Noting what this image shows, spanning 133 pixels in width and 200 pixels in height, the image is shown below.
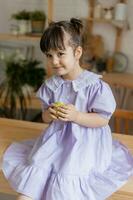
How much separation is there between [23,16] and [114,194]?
1.94m

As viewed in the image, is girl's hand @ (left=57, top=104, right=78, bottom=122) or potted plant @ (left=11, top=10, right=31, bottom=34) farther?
potted plant @ (left=11, top=10, right=31, bottom=34)

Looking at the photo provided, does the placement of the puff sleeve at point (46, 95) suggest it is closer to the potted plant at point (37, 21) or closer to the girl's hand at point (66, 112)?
the girl's hand at point (66, 112)

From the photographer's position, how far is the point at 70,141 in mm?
1056

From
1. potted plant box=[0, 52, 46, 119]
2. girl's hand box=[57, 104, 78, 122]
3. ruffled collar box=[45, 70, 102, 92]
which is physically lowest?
potted plant box=[0, 52, 46, 119]

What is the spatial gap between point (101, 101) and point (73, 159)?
197 millimetres

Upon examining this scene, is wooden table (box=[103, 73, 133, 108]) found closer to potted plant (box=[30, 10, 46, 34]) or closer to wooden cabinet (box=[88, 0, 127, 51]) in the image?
wooden cabinet (box=[88, 0, 127, 51])

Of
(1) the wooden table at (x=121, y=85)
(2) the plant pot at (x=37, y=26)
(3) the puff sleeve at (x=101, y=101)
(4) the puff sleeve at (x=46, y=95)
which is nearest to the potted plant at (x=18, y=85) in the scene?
(2) the plant pot at (x=37, y=26)

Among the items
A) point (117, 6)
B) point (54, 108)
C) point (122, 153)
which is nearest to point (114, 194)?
point (122, 153)

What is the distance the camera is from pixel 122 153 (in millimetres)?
1168

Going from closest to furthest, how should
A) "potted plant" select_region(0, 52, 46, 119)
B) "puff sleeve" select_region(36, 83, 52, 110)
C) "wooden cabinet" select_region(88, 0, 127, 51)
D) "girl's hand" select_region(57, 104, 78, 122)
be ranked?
1. "girl's hand" select_region(57, 104, 78, 122)
2. "puff sleeve" select_region(36, 83, 52, 110)
3. "potted plant" select_region(0, 52, 46, 119)
4. "wooden cabinet" select_region(88, 0, 127, 51)

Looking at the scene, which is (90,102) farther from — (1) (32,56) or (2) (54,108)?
(1) (32,56)

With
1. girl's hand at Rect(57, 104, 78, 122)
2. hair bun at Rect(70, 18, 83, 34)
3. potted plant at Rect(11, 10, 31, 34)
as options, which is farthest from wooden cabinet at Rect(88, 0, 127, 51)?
girl's hand at Rect(57, 104, 78, 122)

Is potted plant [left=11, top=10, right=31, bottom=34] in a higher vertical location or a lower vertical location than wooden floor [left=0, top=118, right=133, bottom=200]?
higher

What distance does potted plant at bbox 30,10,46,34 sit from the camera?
102 inches
